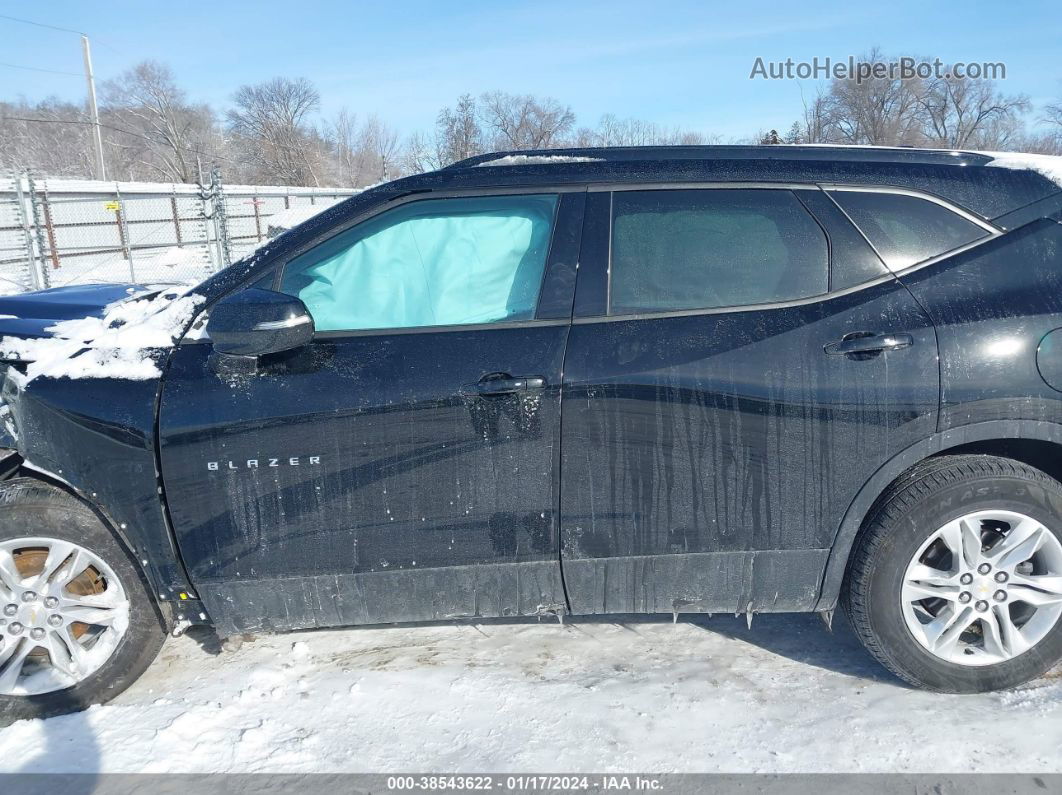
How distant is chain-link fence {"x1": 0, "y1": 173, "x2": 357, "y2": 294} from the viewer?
11578 millimetres

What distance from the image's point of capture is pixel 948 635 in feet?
8.80

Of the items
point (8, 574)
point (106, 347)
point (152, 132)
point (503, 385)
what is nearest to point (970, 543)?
point (503, 385)

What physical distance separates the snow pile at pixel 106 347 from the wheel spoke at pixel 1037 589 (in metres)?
2.99

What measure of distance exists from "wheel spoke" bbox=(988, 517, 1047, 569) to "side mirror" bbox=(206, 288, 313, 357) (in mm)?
2463

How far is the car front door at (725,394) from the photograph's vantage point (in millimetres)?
2523

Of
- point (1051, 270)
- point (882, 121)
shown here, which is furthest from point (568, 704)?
point (882, 121)

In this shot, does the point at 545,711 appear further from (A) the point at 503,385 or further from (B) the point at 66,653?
(B) the point at 66,653

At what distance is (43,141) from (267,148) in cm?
1732

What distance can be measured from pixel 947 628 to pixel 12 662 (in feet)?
10.7

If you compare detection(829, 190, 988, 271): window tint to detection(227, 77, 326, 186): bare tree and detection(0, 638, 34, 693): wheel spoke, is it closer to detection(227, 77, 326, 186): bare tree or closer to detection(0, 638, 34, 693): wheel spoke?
detection(0, 638, 34, 693): wheel spoke

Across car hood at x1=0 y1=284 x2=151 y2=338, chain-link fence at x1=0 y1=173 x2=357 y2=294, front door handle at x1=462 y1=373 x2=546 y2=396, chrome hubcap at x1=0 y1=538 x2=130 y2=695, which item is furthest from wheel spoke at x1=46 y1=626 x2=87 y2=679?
chain-link fence at x1=0 y1=173 x2=357 y2=294

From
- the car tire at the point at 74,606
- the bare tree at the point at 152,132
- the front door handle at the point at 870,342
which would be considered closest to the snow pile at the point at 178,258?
the car tire at the point at 74,606

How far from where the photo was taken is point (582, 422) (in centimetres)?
253

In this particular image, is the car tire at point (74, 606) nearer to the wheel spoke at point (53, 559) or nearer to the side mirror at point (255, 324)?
the wheel spoke at point (53, 559)
